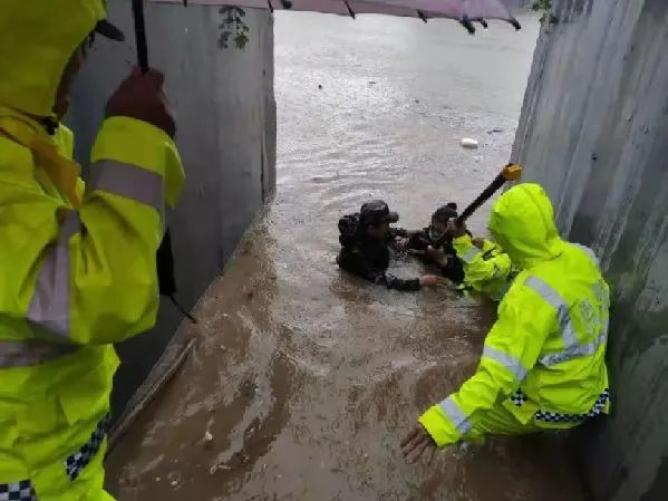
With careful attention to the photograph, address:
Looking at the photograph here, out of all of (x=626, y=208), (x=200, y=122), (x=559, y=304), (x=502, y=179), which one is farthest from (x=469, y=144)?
(x=559, y=304)

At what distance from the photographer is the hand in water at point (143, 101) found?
1.35 m

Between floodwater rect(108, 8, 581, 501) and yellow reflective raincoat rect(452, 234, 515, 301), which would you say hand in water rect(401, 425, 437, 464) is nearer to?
floodwater rect(108, 8, 581, 501)

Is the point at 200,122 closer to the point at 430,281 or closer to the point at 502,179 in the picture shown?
the point at 502,179

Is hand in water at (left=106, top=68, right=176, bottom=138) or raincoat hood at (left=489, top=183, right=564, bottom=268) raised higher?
hand in water at (left=106, top=68, right=176, bottom=138)

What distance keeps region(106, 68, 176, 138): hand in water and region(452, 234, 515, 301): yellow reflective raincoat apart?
3802 millimetres

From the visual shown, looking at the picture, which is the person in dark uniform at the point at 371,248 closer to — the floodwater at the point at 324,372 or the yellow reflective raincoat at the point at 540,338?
the floodwater at the point at 324,372

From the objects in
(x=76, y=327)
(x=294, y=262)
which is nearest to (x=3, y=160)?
(x=76, y=327)

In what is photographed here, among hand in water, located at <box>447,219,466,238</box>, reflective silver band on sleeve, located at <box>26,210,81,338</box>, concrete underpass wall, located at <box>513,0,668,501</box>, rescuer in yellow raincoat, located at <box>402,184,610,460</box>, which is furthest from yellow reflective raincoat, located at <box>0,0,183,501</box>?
hand in water, located at <box>447,219,466,238</box>

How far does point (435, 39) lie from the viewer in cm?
1716

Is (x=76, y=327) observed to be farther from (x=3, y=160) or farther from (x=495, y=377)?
(x=495, y=377)

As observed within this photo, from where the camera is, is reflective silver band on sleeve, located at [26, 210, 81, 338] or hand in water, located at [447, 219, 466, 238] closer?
reflective silver band on sleeve, located at [26, 210, 81, 338]

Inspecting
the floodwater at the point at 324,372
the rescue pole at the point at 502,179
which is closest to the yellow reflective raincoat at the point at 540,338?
the floodwater at the point at 324,372

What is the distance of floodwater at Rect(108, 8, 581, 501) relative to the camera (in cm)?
321

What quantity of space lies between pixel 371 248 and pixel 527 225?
2.56m
